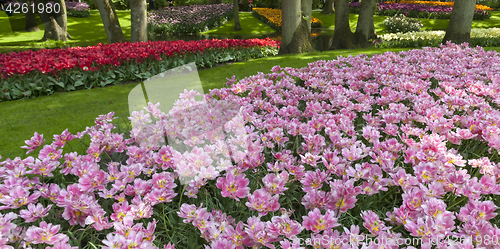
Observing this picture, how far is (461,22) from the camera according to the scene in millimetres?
9961

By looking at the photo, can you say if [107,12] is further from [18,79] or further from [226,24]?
[226,24]

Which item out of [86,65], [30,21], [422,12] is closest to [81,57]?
[86,65]

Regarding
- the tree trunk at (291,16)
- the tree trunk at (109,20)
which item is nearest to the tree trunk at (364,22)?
the tree trunk at (291,16)

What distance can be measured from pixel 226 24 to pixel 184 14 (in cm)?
445

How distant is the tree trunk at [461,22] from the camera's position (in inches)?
388

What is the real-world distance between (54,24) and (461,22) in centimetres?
2056

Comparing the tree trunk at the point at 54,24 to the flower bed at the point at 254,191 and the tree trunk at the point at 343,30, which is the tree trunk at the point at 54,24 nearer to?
the tree trunk at the point at 343,30

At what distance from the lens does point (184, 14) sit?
2795cm

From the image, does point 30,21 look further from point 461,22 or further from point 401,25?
point 401,25

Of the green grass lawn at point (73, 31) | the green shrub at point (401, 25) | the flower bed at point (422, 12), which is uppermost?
the flower bed at point (422, 12)

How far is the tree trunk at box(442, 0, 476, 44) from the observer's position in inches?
388

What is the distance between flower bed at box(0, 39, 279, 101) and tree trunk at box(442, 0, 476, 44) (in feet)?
28.4

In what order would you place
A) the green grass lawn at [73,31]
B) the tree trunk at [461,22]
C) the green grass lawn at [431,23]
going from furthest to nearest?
1. the green grass lawn at [431,23]
2. the green grass lawn at [73,31]
3. the tree trunk at [461,22]

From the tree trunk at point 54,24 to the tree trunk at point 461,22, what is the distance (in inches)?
796
